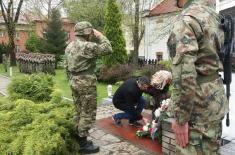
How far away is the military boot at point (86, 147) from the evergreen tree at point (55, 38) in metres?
21.2

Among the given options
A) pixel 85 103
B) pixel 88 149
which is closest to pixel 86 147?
pixel 88 149

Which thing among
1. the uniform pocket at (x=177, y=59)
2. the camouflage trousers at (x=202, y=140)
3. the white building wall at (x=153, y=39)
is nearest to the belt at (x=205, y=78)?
the uniform pocket at (x=177, y=59)

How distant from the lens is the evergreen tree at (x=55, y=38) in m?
27.1

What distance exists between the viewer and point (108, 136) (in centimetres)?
686

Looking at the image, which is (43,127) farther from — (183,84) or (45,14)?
(45,14)

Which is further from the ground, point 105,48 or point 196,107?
point 105,48

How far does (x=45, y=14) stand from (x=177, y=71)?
46.0 m

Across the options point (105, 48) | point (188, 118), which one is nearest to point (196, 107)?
point (188, 118)

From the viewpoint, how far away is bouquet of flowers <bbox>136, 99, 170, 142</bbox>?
20.1 feet

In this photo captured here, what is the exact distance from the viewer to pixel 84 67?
571 cm

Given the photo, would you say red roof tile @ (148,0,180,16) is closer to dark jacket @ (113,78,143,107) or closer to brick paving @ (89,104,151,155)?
dark jacket @ (113,78,143,107)

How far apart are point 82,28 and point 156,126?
7.21ft

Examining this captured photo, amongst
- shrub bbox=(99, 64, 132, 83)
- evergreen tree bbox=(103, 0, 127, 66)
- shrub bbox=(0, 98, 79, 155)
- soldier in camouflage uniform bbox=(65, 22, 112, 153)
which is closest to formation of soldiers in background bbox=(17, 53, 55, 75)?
evergreen tree bbox=(103, 0, 127, 66)

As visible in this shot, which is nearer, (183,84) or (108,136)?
(183,84)
